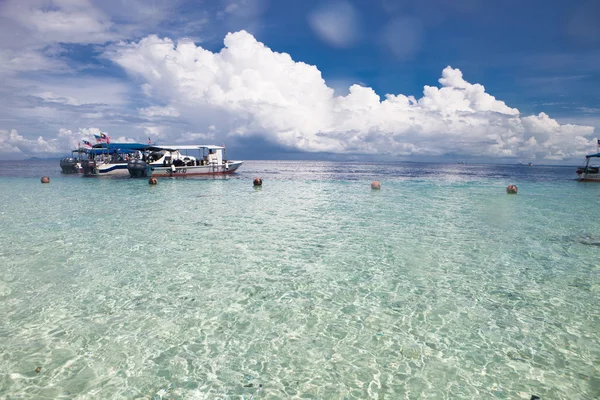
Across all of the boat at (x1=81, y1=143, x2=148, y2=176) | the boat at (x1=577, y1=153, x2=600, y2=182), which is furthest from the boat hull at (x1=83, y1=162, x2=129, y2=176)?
the boat at (x1=577, y1=153, x2=600, y2=182)

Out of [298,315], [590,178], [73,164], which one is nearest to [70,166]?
[73,164]

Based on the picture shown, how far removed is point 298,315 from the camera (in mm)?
7398

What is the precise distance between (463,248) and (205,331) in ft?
34.2

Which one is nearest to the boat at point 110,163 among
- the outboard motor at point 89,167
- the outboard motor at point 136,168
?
the outboard motor at point 89,167

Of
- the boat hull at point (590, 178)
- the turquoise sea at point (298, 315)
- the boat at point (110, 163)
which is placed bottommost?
the turquoise sea at point (298, 315)

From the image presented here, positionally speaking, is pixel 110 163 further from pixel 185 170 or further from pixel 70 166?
pixel 185 170

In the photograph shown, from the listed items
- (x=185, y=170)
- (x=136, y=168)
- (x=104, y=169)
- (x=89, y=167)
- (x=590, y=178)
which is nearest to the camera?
(x=136, y=168)

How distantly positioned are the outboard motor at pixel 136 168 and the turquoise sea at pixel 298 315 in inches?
1504

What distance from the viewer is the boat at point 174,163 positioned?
5103 cm

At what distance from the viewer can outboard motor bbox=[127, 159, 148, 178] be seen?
5103cm

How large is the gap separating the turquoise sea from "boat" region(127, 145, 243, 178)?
36.8m

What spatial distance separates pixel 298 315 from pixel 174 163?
49.2 meters

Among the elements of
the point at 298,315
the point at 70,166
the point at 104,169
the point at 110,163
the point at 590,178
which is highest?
the point at 110,163

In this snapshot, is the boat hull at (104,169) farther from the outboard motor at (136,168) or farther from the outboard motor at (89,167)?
the outboard motor at (136,168)
